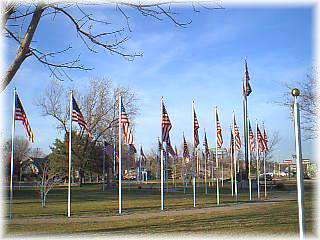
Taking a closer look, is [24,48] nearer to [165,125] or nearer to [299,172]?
[299,172]

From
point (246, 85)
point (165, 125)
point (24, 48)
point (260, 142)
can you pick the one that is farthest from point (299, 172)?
point (246, 85)

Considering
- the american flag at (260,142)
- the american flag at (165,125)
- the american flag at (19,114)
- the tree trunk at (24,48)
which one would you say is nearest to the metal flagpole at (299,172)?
the tree trunk at (24,48)

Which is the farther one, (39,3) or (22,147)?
(22,147)

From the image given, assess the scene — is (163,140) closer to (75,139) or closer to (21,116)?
(21,116)

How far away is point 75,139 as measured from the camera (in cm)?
5712

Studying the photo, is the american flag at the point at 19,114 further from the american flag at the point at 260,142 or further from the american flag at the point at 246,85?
the american flag at the point at 246,85

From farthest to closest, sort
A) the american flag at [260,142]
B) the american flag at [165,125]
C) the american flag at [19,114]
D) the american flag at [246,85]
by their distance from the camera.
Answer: the american flag at [246,85], the american flag at [260,142], the american flag at [165,125], the american flag at [19,114]

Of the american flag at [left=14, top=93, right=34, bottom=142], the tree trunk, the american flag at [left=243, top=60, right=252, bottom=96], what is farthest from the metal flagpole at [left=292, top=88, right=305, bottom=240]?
the american flag at [left=243, top=60, right=252, bottom=96]

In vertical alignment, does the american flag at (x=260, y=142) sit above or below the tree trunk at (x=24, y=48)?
below

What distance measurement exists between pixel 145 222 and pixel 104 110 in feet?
120

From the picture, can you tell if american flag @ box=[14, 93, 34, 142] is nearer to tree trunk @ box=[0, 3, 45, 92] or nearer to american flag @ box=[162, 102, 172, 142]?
american flag @ box=[162, 102, 172, 142]

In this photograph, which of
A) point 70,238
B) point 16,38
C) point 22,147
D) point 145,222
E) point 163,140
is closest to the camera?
point 16,38

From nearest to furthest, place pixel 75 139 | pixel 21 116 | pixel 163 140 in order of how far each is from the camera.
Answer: pixel 21 116
pixel 163 140
pixel 75 139

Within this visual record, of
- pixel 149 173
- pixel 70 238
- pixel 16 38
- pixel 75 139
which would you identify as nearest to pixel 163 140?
pixel 70 238
